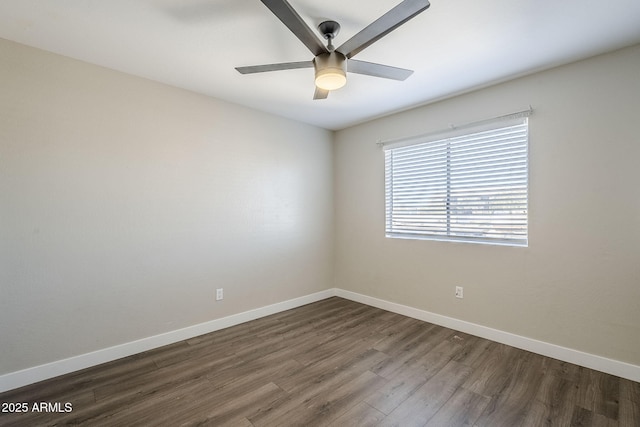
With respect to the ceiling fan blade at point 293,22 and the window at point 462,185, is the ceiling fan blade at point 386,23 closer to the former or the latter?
the ceiling fan blade at point 293,22

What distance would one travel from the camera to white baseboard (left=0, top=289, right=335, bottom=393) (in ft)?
6.39

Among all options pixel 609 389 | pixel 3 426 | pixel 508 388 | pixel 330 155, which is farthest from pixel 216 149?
pixel 609 389

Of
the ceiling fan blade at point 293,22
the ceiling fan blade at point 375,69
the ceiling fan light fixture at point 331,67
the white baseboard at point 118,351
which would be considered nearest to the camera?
the ceiling fan blade at point 293,22

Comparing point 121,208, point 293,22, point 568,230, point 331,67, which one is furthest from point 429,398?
point 121,208

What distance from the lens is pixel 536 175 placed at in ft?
7.87

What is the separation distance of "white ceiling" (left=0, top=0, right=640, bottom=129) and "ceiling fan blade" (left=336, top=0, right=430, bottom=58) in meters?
0.28

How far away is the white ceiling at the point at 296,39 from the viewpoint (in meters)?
1.63

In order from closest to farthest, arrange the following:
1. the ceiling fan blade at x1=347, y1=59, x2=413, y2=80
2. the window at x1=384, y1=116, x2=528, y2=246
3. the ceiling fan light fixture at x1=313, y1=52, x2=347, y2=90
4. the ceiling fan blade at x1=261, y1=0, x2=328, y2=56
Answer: the ceiling fan blade at x1=261, y1=0, x2=328, y2=56 → the ceiling fan light fixture at x1=313, y1=52, x2=347, y2=90 → the ceiling fan blade at x1=347, y1=59, x2=413, y2=80 → the window at x1=384, y1=116, x2=528, y2=246

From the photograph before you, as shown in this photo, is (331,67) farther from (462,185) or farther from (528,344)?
(528,344)

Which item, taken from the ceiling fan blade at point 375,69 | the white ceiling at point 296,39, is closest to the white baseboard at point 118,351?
the white ceiling at point 296,39

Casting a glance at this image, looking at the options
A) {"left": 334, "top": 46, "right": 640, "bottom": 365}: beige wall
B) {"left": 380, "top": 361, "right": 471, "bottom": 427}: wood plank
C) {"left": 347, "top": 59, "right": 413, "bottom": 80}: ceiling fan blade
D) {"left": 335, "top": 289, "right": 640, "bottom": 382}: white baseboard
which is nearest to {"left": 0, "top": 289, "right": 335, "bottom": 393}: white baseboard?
{"left": 335, "top": 289, "right": 640, "bottom": 382}: white baseboard

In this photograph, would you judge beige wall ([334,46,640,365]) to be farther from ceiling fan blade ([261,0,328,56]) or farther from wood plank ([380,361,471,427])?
ceiling fan blade ([261,0,328,56])

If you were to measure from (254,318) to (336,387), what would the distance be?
153 centimetres

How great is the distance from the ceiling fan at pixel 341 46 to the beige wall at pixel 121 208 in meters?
1.32
